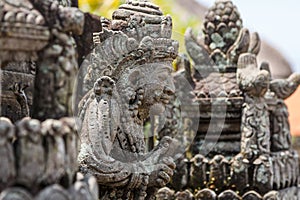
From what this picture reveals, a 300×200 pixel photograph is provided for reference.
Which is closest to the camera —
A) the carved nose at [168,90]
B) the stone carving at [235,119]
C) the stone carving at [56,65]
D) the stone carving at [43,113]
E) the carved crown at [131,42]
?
the stone carving at [43,113]

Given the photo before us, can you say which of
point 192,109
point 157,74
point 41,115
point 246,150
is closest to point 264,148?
point 246,150

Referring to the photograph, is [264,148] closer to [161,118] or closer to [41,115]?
[161,118]

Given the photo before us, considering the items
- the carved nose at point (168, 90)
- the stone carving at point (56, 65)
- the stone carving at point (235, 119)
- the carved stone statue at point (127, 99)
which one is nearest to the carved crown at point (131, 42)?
the carved stone statue at point (127, 99)

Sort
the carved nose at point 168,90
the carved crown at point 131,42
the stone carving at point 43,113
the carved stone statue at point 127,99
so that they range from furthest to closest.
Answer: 1. the carved nose at point 168,90
2. the carved crown at point 131,42
3. the carved stone statue at point 127,99
4. the stone carving at point 43,113

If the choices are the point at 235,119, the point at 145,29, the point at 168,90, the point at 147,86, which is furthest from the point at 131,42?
the point at 235,119

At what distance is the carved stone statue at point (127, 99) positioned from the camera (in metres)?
6.35

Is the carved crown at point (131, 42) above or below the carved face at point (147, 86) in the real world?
above

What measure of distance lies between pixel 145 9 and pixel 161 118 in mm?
2434

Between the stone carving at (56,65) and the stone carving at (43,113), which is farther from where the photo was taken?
the stone carving at (56,65)

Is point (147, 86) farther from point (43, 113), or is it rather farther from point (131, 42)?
point (43, 113)

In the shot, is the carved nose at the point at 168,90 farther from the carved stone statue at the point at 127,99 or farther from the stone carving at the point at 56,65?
the stone carving at the point at 56,65

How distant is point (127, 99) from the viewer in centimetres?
662

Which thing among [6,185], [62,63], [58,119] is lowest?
[6,185]

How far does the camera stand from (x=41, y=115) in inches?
161
